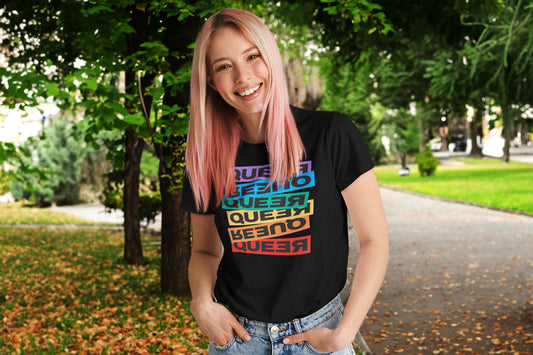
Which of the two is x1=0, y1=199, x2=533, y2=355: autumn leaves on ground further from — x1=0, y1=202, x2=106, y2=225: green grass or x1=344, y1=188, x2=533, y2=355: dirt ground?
x1=0, y1=202, x2=106, y2=225: green grass

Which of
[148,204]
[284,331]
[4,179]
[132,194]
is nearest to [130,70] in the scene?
[132,194]

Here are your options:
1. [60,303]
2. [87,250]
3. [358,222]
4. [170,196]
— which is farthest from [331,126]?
[87,250]

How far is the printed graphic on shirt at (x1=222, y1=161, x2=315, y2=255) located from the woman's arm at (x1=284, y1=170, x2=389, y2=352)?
14 centimetres

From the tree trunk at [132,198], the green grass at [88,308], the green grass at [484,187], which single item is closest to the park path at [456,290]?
the green grass at [88,308]

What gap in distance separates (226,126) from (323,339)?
2.62ft

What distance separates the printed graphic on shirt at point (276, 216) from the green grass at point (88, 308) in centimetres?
405

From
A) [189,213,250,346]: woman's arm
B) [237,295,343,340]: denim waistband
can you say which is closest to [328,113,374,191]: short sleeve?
[237,295,343,340]: denim waistband

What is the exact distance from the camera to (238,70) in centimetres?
185

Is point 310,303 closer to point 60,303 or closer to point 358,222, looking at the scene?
point 358,222

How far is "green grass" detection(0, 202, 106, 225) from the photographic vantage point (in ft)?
59.9

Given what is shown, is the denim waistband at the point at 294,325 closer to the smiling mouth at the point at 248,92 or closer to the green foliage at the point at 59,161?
the smiling mouth at the point at 248,92

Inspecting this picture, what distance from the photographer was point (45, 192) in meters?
23.7

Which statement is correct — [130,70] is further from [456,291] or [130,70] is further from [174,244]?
[456,291]

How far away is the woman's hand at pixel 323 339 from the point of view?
174 centimetres
